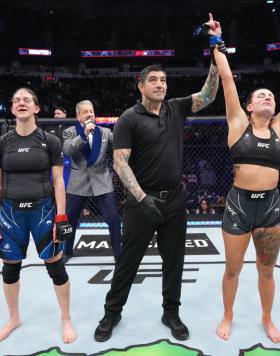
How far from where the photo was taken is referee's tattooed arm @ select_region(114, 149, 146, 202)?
1905mm

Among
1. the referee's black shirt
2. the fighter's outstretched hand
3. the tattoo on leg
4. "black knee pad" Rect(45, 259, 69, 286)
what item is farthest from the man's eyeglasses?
the tattoo on leg

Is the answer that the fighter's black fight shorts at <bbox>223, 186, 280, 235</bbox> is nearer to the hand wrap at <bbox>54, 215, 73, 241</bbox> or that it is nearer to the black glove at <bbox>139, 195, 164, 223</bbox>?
the black glove at <bbox>139, 195, 164, 223</bbox>

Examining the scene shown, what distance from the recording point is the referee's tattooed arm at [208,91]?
208 cm

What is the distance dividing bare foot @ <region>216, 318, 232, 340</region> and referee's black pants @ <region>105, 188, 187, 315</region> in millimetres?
282

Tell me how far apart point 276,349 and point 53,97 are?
17566 millimetres

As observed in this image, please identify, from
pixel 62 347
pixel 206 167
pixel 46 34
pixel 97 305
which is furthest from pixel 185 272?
pixel 46 34

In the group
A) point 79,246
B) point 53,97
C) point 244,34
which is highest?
point 244,34

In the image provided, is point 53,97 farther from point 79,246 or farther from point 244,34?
point 79,246

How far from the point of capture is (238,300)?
8.31 ft

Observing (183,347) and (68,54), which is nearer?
(183,347)

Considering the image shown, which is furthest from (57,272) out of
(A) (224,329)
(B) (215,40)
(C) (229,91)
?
(B) (215,40)

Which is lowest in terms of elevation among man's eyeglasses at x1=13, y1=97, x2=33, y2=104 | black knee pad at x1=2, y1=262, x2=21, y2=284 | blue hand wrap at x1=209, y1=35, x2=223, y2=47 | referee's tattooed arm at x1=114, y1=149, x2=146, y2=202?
black knee pad at x1=2, y1=262, x2=21, y2=284

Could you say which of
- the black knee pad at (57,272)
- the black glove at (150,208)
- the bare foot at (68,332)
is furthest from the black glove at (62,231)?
the bare foot at (68,332)

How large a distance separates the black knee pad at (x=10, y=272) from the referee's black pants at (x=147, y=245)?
0.58m
